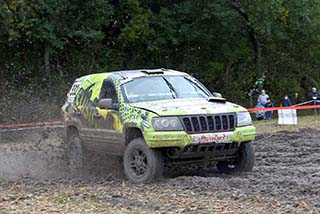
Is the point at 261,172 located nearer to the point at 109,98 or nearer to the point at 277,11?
the point at 109,98

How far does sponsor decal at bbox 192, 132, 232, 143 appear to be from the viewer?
10344 millimetres

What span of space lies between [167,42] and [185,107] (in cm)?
2541

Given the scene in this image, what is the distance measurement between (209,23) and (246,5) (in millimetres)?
2268

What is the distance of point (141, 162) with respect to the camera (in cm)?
1064

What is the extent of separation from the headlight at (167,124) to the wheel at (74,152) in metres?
2.75

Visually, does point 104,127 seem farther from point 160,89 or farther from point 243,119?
point 243,119

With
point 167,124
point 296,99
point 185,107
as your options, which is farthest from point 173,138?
point 296,99

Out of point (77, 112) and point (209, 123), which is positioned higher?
point (77, 112)

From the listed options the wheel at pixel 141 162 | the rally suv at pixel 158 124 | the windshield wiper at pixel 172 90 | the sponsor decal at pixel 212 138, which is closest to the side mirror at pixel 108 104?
the rally suv at pixel 158 124

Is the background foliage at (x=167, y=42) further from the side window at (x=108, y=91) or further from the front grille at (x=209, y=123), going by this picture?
the front grille at (x=209, y=123)

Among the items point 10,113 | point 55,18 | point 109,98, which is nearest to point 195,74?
point 55,18

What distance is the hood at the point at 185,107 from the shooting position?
1047 centimetres

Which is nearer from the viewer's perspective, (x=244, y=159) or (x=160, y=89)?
(x=244, y=159)

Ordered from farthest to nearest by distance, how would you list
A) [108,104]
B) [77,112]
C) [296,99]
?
1. [296,99]
2. [77,112]
3. [108,104]
